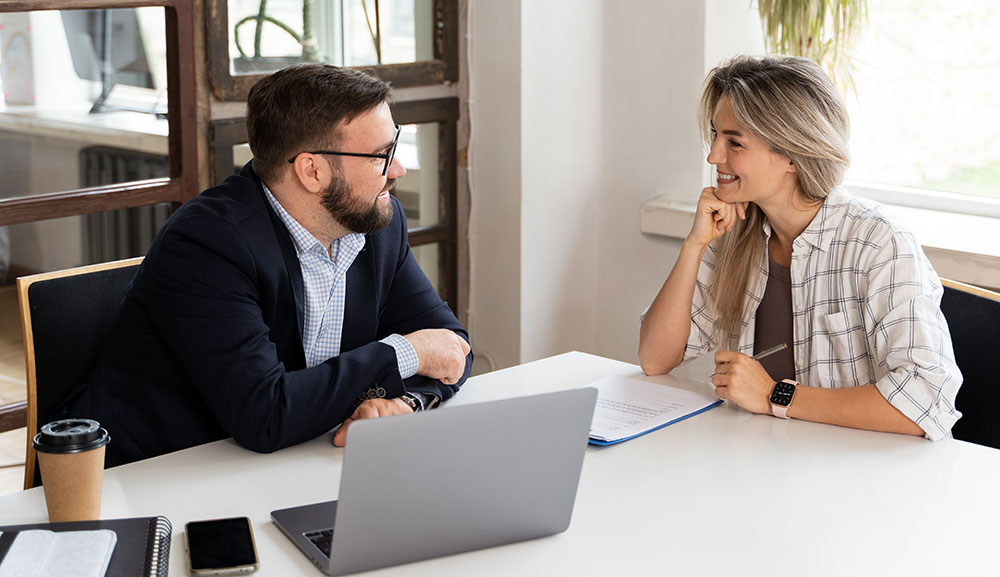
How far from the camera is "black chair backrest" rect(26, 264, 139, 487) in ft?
5.84

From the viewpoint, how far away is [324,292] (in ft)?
6.13

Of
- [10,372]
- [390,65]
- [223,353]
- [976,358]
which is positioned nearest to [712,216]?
[976,358]

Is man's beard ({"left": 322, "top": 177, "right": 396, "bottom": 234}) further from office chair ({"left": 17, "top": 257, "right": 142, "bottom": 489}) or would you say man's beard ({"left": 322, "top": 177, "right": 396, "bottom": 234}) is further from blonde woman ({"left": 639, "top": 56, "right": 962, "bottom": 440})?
blonde woman ({"left": 639, "top": 56, "right": 962, "bottom": 440})

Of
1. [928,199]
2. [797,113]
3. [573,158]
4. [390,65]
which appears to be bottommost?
[928,199]

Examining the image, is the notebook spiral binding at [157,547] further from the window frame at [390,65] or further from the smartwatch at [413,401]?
the window frame at [390,65]

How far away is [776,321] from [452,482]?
1029 millimetres

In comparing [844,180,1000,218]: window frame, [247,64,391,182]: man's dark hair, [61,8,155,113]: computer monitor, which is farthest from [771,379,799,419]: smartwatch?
[61,8,155,113]: computer monitor

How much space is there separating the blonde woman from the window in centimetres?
116

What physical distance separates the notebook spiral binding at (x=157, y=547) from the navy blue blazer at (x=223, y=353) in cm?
29

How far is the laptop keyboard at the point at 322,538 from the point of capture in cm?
129

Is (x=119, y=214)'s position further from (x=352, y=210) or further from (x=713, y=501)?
(x=713, y=501)

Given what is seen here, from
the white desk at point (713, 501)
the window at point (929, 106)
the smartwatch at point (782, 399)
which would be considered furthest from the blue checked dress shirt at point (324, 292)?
the window at point (929, 106)

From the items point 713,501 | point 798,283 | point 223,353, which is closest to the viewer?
point 713,501

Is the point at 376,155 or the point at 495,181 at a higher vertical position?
the point at 376,155
